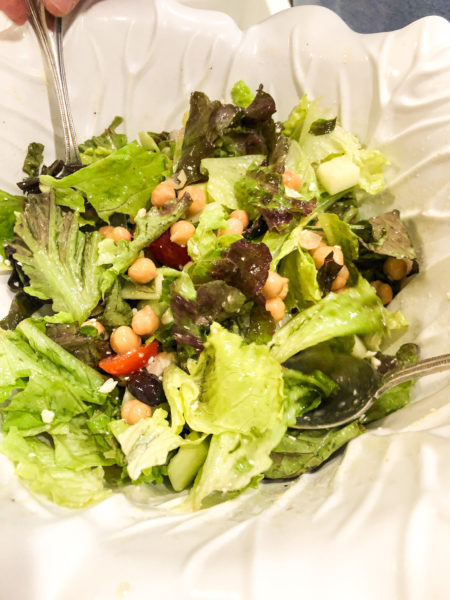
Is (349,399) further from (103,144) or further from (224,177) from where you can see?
(103,144)

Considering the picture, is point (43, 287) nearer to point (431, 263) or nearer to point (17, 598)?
point (17, 598)

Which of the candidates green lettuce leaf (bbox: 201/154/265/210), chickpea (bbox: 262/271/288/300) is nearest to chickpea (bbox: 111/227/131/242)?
green lettuce leaf (bbox: 201/154/265/210)

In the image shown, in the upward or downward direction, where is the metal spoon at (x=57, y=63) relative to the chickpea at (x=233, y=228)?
upward

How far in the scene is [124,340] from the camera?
1465 millimetres

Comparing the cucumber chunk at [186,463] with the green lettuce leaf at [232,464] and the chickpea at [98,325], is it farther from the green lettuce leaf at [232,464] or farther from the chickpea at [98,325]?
the chickpea at [98,325]

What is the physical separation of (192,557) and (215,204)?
1.15 meters

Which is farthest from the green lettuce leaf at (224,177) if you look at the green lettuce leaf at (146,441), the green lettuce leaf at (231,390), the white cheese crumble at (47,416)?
the white cheese crumble at (47,416)

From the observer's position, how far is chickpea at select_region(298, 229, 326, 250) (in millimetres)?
1614

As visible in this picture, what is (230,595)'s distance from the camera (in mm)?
879

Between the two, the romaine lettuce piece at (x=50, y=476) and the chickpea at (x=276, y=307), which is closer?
the romaine lettuce piece at (x=50, y=476)

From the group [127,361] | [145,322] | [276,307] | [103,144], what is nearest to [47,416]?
[127,361]

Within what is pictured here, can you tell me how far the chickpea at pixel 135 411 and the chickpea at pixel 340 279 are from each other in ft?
2.52

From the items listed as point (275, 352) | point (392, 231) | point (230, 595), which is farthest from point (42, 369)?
point (392, 231)

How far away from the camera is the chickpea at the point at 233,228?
158cm
